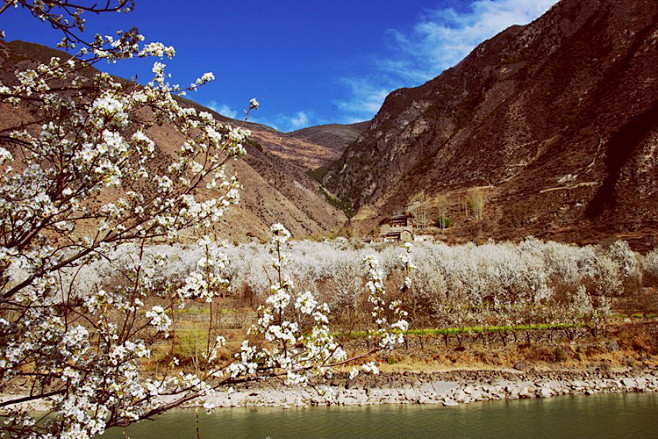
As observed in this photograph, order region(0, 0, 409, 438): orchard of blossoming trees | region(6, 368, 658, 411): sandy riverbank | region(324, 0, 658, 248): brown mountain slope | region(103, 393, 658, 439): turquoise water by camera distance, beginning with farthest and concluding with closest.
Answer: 1. region(324, 0, 658, 248): brown mountain slope
2. region(6, 368, 658, 411): sandy riverbank
3. region(103, 393, 658, 439): turquoise water
4. region(0, 0, 409, 438): orchard of blossoming trees

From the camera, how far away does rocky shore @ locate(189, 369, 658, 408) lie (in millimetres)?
26719

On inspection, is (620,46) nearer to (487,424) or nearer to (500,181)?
(500,181)

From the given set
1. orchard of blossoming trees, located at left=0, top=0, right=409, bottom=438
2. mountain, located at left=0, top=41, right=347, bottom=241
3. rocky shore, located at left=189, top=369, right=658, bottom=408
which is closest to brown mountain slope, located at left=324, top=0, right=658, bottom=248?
mountain, located at left=0, top=41, right=347, bottom=241

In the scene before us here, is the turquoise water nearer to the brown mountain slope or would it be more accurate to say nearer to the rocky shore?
the rocky shore

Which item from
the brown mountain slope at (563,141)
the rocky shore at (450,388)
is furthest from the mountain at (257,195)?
the rocky shore at (450,388)

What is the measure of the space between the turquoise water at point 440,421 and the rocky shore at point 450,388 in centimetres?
84

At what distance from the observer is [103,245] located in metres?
→ 4.28

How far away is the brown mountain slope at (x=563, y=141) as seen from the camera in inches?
2724

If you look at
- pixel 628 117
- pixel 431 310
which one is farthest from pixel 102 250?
pixel 628 117

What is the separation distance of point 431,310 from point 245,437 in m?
21.4

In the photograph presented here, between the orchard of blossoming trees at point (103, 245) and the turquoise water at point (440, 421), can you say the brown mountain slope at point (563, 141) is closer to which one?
the turquoise water at point (440, 421)

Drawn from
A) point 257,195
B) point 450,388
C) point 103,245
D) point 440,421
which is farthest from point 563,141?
point 103,245

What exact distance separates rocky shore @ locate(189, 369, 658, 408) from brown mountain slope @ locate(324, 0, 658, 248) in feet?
114

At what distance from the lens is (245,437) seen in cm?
2195
